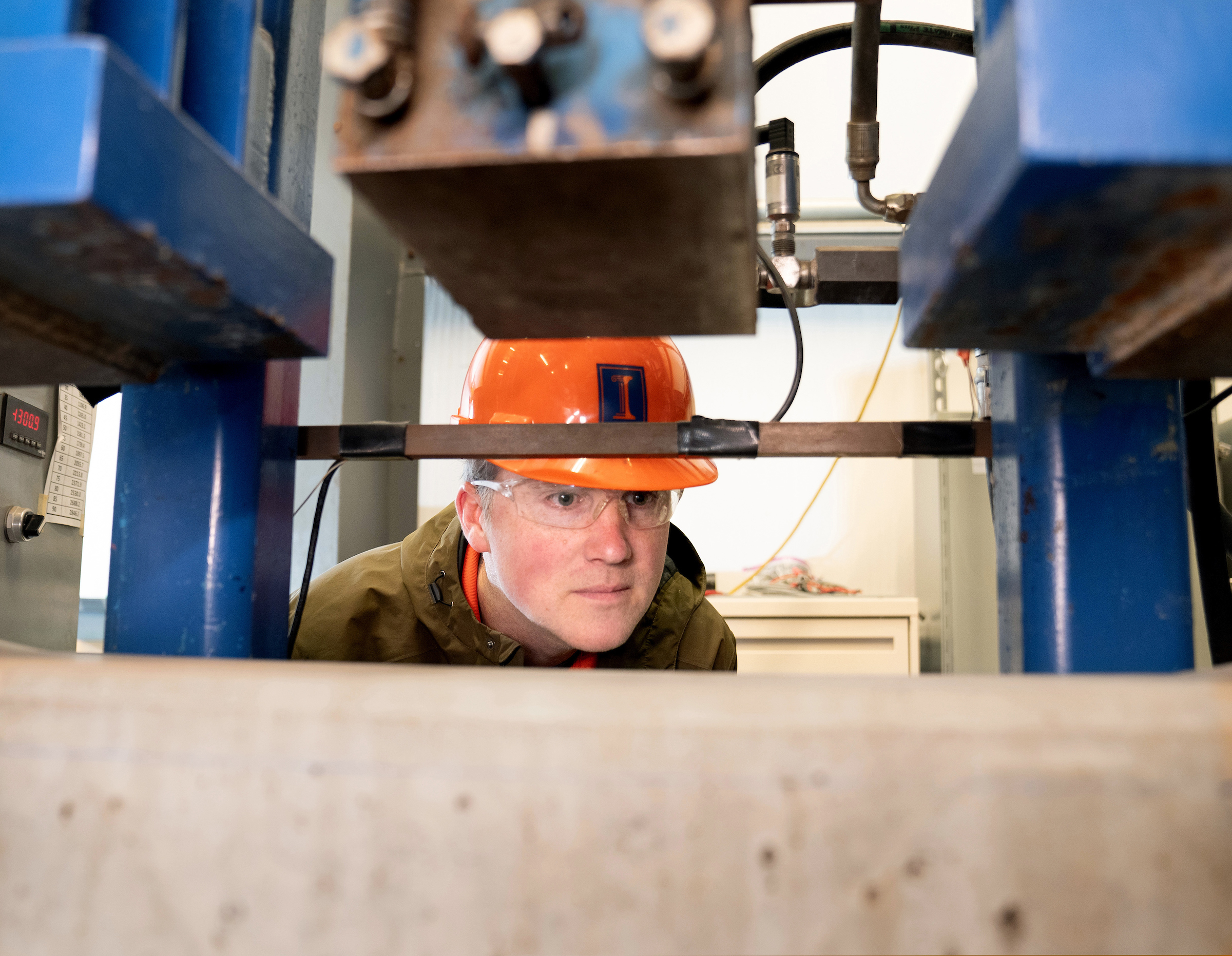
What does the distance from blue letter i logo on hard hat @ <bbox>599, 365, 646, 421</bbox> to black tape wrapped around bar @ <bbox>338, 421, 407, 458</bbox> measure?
539mm

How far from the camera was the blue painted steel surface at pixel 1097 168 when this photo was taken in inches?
12.2

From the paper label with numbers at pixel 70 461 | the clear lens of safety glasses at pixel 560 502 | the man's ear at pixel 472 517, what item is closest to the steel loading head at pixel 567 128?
the clear lens of safety glasses at pixel 560 502

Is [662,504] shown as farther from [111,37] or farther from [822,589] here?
[822,589]

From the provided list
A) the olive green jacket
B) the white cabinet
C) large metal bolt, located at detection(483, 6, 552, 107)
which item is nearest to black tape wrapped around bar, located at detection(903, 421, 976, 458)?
large metal bolt, located at detection(483, 6, 552, 107)

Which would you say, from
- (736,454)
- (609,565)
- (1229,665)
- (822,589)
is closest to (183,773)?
(736,454)

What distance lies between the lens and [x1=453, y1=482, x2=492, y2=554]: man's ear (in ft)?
4.88

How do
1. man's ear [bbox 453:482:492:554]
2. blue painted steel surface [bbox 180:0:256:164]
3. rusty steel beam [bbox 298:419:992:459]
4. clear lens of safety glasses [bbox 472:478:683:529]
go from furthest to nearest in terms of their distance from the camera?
man's ear [bbox 453:482:492:554]
clear lens of safety glasses [bbox 472:478:683:529]
rusty steel beam [bbox 298:419:992:459]
blue painted steel surface [bbox 180:0:256:164]

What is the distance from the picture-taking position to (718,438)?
0.73 m

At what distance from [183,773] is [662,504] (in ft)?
3.36

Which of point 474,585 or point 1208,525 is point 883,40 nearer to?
point 1208,525

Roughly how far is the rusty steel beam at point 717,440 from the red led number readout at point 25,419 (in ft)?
3.13

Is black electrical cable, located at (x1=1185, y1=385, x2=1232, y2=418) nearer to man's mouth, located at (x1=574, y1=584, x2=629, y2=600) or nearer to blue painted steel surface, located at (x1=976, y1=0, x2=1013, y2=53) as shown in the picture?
blue painted steel surface, located at (x1=976, y1=0, x2=1013, y2=53)

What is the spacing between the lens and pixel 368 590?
146cm

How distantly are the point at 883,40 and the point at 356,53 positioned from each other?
81cm
